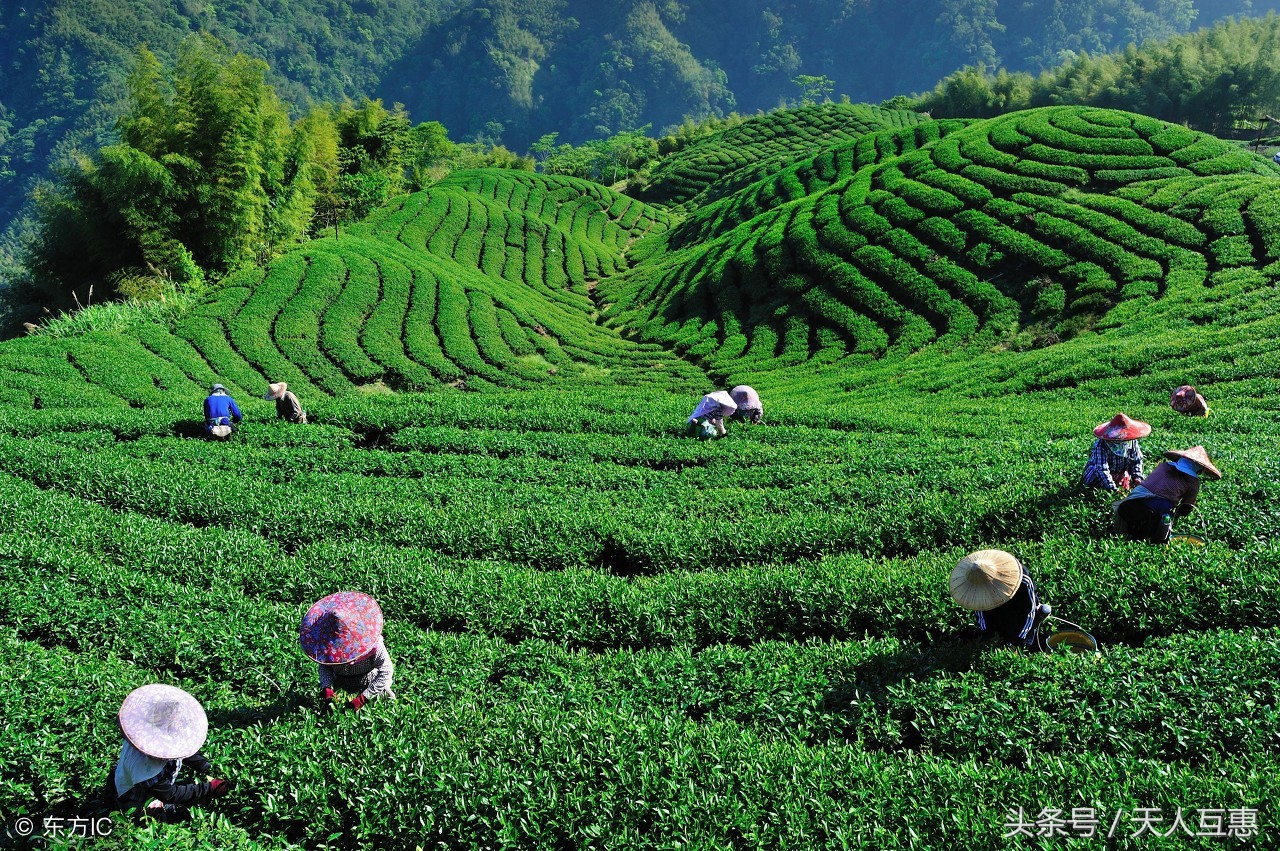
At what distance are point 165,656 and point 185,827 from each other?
3.36m

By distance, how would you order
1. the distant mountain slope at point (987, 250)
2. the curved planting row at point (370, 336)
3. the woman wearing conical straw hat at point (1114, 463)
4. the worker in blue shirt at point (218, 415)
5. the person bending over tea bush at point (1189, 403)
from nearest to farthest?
the woman wearing conical straw hat at point (1114, 463), the person bending over tea bush at point (1189, 403), the worker in blue shirt at point (218, 415), the curved planting row at point (370, 336), the distant mountain slope at point (987, 250)

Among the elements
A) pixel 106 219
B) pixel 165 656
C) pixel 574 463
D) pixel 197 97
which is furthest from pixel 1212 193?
pixel 106 219

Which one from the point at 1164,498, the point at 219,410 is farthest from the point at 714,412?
the point at 219,410

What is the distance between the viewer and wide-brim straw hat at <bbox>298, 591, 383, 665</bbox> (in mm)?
6941

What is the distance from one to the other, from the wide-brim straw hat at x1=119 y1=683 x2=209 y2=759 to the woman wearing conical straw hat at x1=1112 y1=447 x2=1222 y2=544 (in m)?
10.6

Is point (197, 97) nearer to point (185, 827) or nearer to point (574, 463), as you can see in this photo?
point (574, 463)

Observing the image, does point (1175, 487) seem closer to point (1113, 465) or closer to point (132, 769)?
point (1113, 465)

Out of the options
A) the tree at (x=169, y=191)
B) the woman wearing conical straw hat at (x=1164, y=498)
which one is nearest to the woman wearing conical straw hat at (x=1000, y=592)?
the woman wearing conical straw hat at (x=1164, y=498)

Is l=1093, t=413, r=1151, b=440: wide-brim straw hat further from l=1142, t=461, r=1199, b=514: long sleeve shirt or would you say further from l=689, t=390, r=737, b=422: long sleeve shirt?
l=689, t=390, r=737, b=422: long sleeve shirt

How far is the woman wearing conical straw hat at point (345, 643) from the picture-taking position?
22.8 ft

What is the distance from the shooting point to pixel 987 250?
107 feet

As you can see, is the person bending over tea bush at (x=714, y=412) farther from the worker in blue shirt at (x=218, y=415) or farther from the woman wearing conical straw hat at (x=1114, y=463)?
the worker in blue shirt at (x=218, y=415)

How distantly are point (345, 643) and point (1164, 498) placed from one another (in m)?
9.59

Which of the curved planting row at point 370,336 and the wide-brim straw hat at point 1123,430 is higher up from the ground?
the curved planting row at point 370,336
